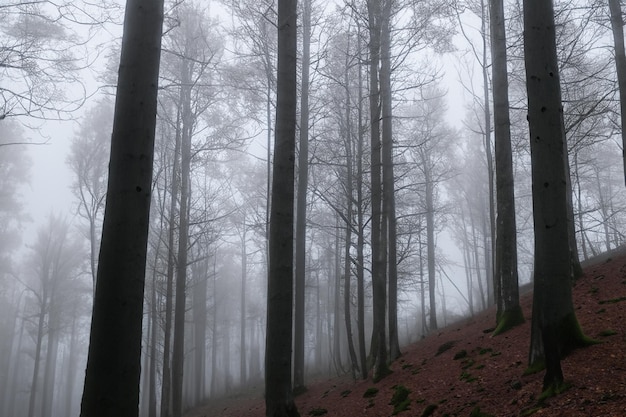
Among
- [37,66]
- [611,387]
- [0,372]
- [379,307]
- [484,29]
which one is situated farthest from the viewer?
[0,372]

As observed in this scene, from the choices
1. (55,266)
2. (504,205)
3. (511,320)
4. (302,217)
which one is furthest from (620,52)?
(55,266)

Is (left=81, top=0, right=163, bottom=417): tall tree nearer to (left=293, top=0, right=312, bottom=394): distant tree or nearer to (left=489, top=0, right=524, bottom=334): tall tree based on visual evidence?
(left=489, top=0, right=524, bottom=334): tall tree

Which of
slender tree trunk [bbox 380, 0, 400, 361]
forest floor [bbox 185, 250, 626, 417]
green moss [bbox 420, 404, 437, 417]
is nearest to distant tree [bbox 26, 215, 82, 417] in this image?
forest floor [bbox 185, 250, 626, 417]

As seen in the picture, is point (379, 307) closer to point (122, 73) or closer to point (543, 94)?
point (543, 94)

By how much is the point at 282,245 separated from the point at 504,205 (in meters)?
4.88

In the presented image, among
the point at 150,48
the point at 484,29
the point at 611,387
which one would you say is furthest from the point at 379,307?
the point at 484,29

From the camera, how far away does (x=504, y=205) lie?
8367 millimetres

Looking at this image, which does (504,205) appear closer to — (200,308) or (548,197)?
(548,197)

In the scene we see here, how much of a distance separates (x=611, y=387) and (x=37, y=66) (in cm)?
888

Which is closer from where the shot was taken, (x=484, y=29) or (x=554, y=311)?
(x=554, y=311)

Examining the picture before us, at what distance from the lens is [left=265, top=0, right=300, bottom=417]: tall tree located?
17.8 ft

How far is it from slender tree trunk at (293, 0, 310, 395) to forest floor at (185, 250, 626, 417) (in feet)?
3.13

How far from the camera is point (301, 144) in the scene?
12.3 m

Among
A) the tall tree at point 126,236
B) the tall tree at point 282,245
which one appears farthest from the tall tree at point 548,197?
the tall tree at point 126,236
